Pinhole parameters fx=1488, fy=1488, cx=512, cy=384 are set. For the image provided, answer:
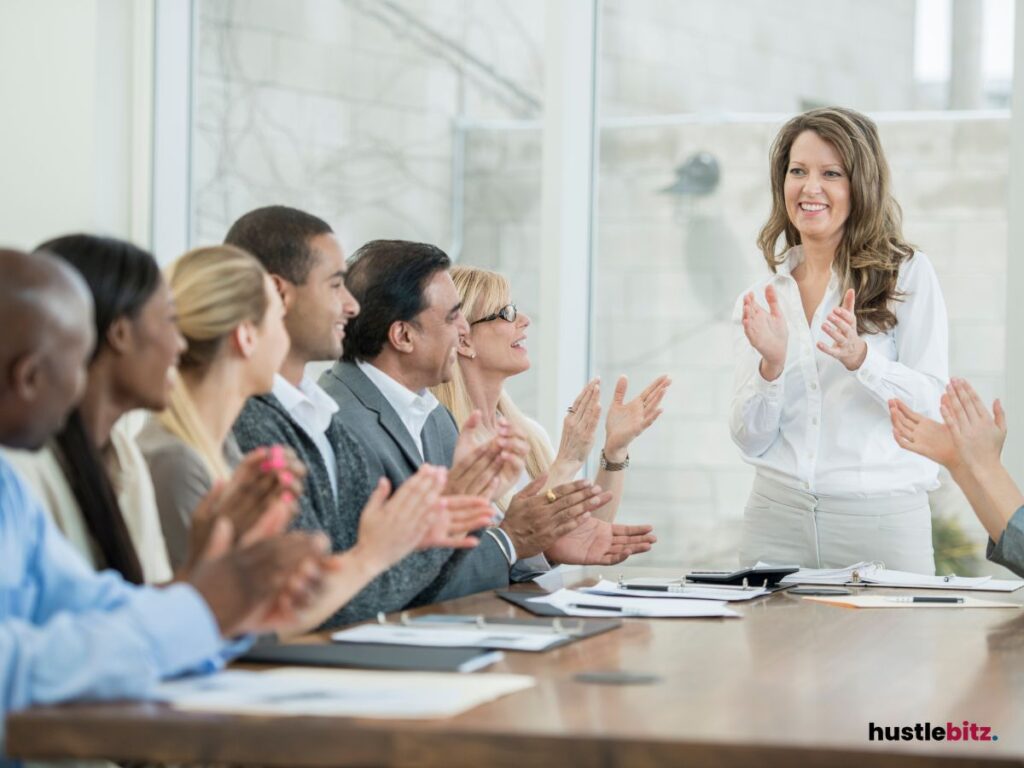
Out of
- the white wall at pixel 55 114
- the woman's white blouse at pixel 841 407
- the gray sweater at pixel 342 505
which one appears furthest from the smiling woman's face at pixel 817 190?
the white wall at pixel 55 114

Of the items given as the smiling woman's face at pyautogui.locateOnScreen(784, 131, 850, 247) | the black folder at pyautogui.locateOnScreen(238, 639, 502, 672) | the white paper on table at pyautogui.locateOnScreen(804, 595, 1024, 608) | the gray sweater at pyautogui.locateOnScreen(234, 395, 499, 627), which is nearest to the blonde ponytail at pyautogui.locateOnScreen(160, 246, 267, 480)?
the gray sweater at pyautogui.locateOnScreen(234, 395, 499, 627)

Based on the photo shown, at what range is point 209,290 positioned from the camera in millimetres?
2217

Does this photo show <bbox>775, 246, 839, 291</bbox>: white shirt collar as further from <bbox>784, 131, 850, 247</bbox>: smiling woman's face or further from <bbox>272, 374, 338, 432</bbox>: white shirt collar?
<bbox>272, 374, 338, 432</bbox>: white shirt collar

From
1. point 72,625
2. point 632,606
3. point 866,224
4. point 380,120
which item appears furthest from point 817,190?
point 72,625

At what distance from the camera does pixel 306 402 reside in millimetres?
2598

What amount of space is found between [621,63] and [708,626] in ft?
8.79

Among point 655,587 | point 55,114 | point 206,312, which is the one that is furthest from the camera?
point 55,114

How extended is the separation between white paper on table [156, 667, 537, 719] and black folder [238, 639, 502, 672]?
0.09 ft

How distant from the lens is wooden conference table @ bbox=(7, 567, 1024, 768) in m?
1.40

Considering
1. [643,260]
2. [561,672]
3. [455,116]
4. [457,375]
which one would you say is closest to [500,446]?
[561,672]

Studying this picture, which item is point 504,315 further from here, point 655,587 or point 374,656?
point 374,656

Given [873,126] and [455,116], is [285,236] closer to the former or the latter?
[873,126]

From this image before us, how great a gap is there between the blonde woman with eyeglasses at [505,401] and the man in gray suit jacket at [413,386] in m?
0.22

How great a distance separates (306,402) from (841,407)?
4.49ft
